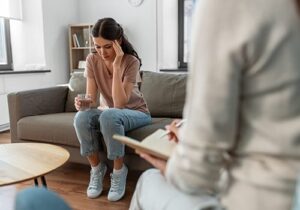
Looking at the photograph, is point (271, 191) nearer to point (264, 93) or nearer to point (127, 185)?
point (264, 93)

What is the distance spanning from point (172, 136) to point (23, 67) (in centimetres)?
353

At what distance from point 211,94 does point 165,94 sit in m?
1.83

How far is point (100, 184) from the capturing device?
6.12 ft

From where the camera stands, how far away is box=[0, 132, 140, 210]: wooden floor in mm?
1728

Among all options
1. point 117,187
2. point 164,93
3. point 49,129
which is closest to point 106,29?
point 164,93

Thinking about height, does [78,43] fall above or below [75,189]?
above

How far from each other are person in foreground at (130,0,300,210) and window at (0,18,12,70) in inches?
145

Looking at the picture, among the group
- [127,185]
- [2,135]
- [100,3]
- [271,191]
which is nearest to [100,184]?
[127,185]

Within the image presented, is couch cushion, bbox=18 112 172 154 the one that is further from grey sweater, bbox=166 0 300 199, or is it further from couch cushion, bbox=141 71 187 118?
grey sweater, bbox=166 0 300 199

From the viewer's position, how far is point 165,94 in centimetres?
225

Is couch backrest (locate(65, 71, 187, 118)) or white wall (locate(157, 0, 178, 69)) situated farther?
white wall (locate(157, 0, 178, 69))

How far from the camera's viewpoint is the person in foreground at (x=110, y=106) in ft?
5.81

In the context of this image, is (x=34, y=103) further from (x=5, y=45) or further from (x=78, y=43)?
(x=78, y=43)

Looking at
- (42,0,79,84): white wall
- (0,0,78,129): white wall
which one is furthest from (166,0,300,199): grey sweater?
(42,0,79,84): white wall
